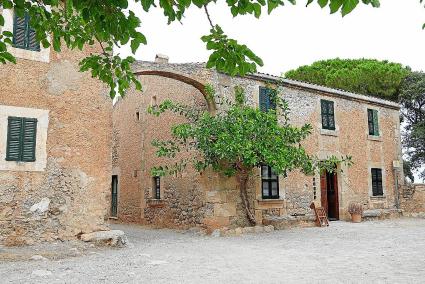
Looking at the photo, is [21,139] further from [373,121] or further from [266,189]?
[373,121]

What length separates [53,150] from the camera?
8648 millimetres

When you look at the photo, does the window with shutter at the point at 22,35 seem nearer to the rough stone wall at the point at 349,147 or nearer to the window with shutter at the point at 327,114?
the rough stone wall at the point at 349,147

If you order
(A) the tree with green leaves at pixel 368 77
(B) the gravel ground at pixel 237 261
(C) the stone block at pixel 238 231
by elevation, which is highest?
(A) the tree with green leaves at pixel 368 77

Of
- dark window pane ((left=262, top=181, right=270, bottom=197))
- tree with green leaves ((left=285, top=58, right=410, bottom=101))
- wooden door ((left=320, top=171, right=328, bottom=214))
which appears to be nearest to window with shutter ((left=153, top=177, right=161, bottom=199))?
dark window pane ((left=262, top=181, right=270, bottom=197))

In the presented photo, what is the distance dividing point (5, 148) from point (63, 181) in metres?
1.36

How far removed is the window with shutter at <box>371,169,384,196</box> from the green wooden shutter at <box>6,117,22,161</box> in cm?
1319

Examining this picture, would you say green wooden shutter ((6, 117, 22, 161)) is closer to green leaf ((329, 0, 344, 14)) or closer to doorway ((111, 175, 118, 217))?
green leaf ((329, 0, 344, 14))

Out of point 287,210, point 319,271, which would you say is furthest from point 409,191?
point 319,271

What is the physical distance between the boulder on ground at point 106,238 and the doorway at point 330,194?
860 cm

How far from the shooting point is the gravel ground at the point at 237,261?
586cm

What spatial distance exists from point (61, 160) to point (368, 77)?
19.8 m

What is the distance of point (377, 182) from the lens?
16172mm

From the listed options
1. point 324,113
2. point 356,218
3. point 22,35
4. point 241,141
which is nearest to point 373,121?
point 324,113

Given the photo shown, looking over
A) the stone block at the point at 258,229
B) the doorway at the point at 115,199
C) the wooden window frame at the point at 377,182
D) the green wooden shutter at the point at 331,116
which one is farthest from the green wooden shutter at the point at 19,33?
the wooden window frame at the point at 377,182
